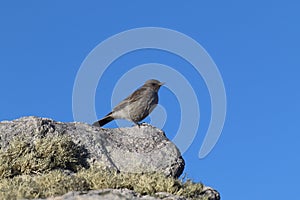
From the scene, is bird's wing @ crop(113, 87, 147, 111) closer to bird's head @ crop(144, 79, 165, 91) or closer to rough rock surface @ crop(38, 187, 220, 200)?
bird's head @ crop(144, 79, 165, 91)

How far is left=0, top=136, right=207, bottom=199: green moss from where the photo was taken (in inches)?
271

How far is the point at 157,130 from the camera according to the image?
11.8 metres

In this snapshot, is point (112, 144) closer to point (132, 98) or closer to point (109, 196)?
point (132, 98)

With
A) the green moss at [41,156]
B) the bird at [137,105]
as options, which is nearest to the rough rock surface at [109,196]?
the green moss at [41,156]

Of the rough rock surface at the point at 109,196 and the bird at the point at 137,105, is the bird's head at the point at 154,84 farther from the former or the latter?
the rough rock surface at the point at 109,196

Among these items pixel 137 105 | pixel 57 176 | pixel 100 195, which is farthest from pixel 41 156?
pixel 137 105

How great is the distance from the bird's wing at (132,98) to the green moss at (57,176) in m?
3.56

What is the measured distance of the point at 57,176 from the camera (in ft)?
23.8

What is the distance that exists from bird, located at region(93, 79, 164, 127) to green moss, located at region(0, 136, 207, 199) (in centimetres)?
333

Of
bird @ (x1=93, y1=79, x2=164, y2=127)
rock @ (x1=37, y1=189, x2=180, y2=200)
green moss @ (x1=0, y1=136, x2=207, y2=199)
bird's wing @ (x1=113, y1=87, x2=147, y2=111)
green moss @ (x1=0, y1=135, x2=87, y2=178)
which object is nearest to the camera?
rock @ (x1=37, y1=189, x2=180, y2=200)

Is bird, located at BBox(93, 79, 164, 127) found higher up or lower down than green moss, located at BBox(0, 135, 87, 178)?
higher up

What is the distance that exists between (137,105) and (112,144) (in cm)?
288

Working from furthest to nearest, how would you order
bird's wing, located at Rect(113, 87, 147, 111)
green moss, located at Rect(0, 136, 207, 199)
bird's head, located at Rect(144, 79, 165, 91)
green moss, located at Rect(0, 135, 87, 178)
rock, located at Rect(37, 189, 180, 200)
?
bird's head, located at Rect(144, 79, 165, 91), bird's wing, located at Rect(113, 87, 147, 111), green moss, located at Rect(0, 135, 87, 178), green moss, located at Rect(0, 136, 207, 199), rock, located at Rect(37, 189, 180, 200)

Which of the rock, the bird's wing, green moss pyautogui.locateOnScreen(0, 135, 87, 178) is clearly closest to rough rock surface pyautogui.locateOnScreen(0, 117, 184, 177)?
green moss pyautogui.locateOnScreen(0, 135, 87, 178)
